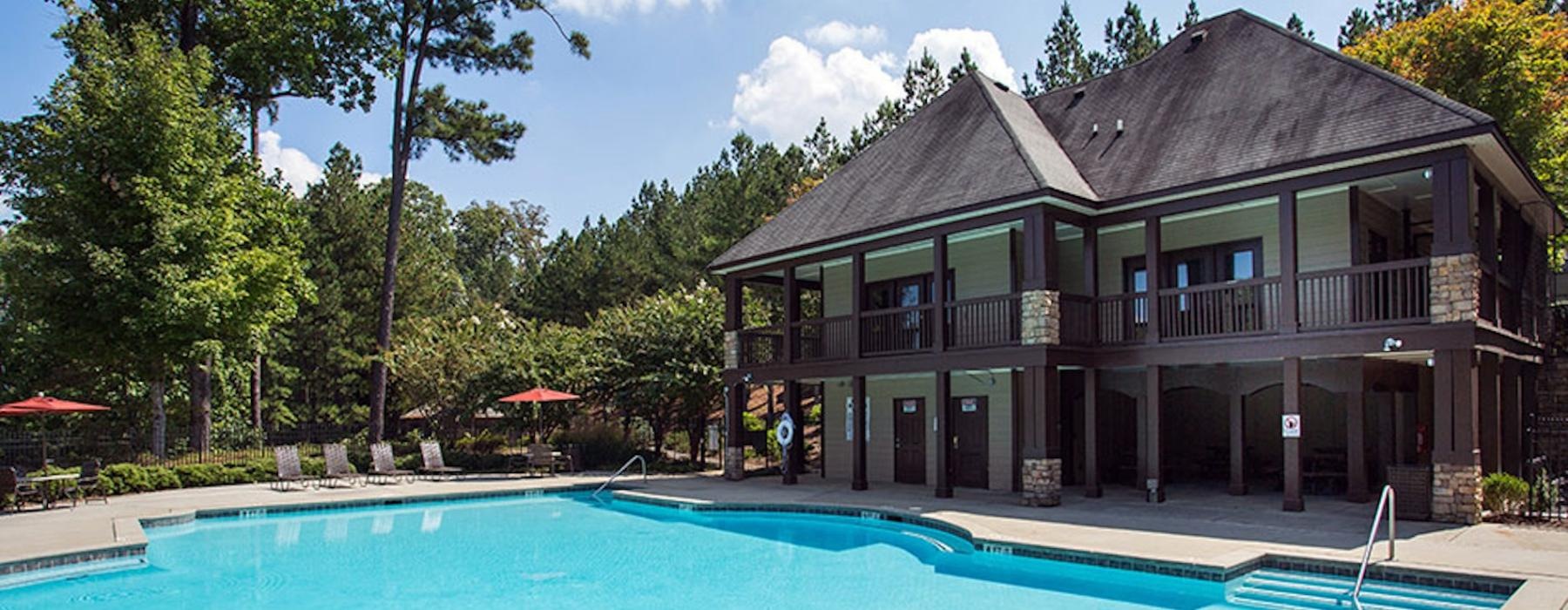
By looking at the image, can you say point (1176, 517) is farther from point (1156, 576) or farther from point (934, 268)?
point (934, 268)

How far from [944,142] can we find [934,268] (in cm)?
384

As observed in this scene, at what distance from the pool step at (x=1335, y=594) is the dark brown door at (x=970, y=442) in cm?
874

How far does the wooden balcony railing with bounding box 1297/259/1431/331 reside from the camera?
43.3ft

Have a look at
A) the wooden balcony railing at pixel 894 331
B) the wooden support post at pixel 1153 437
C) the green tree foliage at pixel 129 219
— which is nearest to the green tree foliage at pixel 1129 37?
the wooden balcony railing at pixel 894 331

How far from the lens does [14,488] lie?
53.6ft

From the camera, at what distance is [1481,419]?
45.6 ft

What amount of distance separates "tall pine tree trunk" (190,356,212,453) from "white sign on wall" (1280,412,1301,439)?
2242 cm

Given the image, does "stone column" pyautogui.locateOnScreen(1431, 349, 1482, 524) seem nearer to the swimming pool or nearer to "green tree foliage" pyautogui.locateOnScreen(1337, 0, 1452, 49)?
the swimming pool

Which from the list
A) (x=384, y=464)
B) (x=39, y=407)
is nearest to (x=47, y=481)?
(x=39, y=407)

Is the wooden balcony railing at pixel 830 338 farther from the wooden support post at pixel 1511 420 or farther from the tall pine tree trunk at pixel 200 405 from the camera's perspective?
the tall pine tree trunk at pixel 200 405

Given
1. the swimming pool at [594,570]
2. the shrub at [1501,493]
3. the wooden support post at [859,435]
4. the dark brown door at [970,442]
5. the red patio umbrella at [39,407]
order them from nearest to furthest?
the swimming pool at [594,570]
the shrub at [1501,493]
the red patio umbrella at [39,407]
the wooden support post at [859,435]
the dark brown door at [970,442]

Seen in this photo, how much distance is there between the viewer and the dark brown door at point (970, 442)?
18984 mm

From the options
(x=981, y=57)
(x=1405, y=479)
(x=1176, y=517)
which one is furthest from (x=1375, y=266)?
(x=981, y=57)

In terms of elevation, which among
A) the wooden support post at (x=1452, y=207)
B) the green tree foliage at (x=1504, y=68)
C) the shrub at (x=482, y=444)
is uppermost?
the green tree foliage at (x=1504, y=68)
